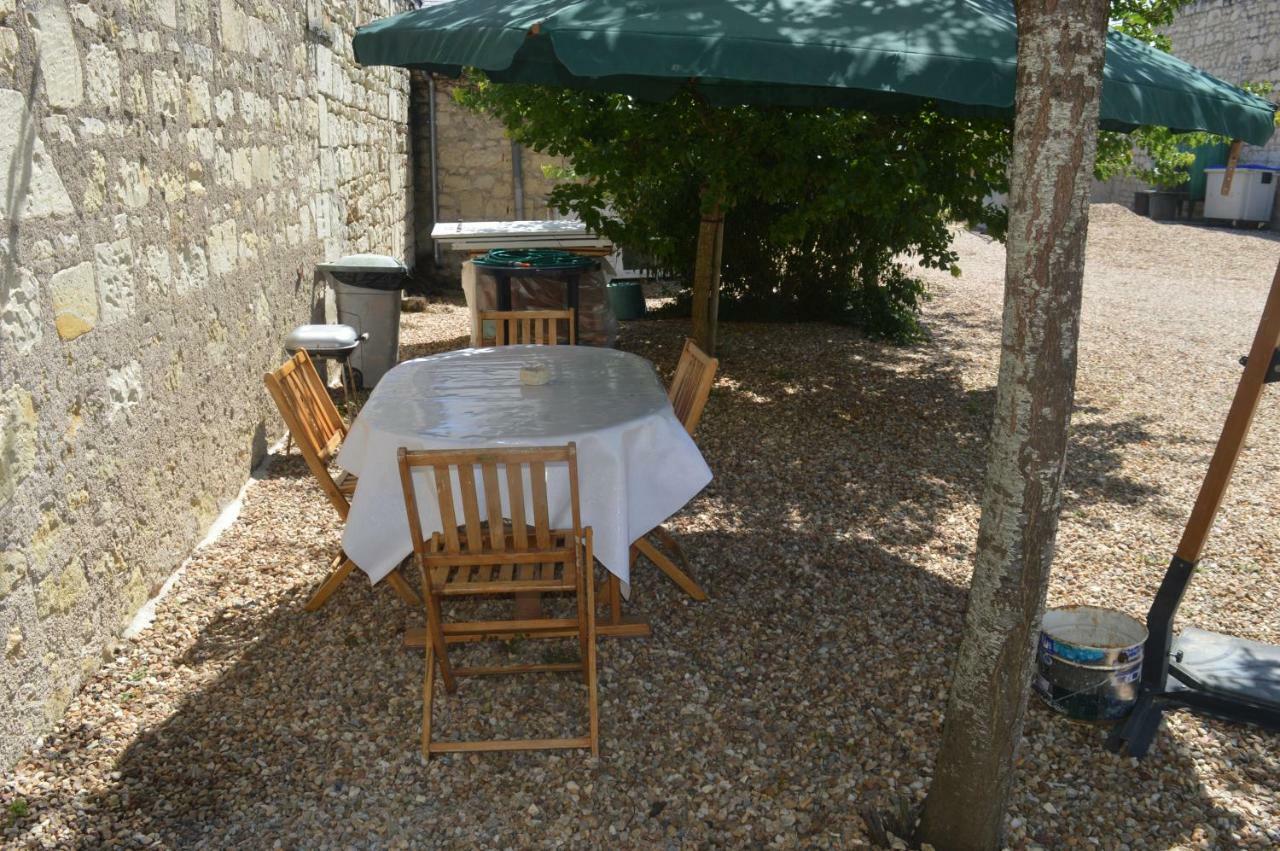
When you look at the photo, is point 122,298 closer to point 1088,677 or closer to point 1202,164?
point 1088,677

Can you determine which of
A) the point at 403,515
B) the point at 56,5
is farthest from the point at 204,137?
the point at 403,515

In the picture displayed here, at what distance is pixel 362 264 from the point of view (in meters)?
6.65

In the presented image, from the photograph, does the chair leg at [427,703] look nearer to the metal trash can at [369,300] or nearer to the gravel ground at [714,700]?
the gravel ground at [714,700]

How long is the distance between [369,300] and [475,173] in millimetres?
4689

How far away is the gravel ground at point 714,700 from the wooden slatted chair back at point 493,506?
492 mm

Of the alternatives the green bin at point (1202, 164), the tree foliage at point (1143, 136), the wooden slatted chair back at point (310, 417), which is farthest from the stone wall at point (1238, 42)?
the wooden slatted chair back at point (310, 417)

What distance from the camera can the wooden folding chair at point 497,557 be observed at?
277 cm

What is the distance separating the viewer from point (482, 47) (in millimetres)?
3465

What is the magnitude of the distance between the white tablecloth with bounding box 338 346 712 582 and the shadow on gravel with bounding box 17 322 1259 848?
43 centimetres

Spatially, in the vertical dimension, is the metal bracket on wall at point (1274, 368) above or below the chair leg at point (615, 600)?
above

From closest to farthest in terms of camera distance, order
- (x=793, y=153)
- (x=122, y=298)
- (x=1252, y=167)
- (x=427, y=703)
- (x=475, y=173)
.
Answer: (x=427, y=703), (x=122, y=298), (x=793, y=153), (x=475, y=173), (x=1252, y=167)

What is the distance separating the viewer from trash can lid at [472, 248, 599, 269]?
683 cm

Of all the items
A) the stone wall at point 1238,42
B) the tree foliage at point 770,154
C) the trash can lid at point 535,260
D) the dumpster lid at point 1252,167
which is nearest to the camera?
the tree foliage at point 770,154

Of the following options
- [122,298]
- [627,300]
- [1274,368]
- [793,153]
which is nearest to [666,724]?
[1274,368]
